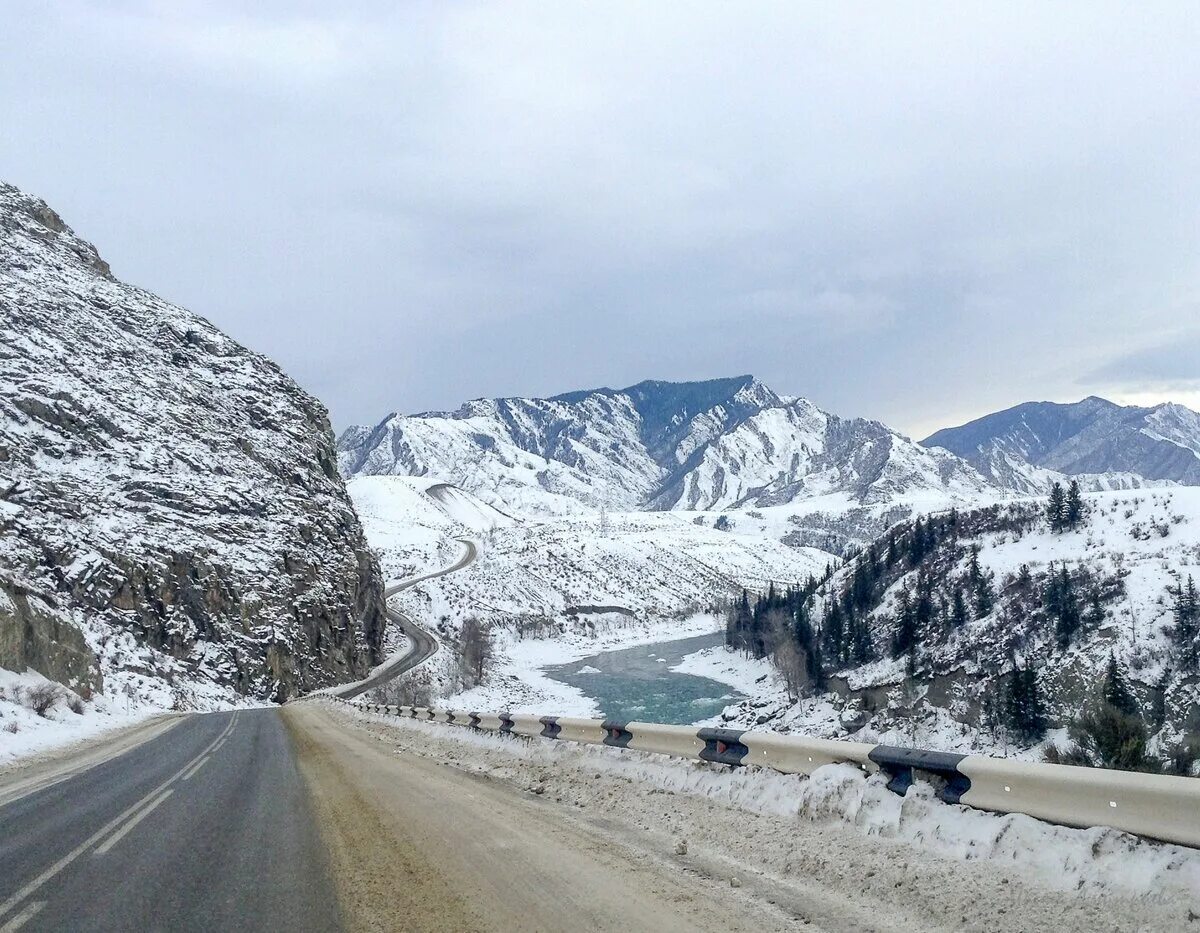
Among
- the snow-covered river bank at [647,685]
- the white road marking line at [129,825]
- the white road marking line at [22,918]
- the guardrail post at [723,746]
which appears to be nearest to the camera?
the white road marking line at [22,918]

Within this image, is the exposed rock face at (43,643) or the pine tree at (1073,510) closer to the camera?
the exposed rock face at (43,643)

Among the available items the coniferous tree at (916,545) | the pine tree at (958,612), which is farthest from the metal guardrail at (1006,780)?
the coniferous tree at (916,545)

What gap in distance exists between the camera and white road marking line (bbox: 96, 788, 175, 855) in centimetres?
888

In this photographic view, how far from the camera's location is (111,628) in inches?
2228

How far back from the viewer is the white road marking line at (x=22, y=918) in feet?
20.0

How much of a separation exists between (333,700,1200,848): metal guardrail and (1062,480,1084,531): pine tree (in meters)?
150

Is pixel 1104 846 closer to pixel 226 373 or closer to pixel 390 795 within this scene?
pixel 390 795

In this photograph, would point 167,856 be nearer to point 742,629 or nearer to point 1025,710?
point 1025,710

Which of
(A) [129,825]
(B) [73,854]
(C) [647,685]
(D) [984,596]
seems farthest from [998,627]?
(B) [73,854]

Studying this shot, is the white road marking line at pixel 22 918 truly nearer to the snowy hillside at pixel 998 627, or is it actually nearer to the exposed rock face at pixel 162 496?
the exposed rock face at pixel 162 496

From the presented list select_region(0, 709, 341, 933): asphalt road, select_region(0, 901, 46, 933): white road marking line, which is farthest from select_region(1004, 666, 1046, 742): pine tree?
select_region(0, 901, 46, 933): white road marking line

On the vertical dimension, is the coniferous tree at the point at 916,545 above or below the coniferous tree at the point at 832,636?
above

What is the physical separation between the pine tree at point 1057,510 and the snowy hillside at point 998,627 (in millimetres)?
1584

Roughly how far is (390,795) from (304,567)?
2810 inches
